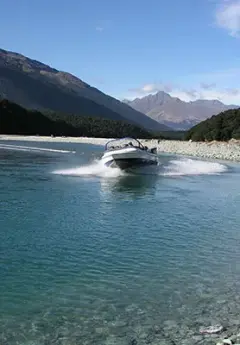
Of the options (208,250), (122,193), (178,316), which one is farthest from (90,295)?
(122,193)

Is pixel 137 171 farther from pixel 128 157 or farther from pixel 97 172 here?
pixel 97 172

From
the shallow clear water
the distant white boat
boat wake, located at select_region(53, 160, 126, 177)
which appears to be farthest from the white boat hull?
the shallow clear water

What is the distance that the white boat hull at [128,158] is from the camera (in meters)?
35.9

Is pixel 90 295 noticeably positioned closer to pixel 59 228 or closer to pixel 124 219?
pixel 59 228

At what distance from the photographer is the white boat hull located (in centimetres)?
3591

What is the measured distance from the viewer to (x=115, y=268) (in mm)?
11961

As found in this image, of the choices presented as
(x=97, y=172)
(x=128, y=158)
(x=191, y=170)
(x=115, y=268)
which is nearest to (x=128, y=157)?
(x=128, y=158)

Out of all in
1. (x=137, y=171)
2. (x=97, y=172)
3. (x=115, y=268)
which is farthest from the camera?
(x=137, y=171)

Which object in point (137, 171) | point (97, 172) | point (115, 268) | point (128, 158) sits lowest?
point (115, 268)

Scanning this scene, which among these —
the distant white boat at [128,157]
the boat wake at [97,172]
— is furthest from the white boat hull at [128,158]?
the boat wake at [97,172]

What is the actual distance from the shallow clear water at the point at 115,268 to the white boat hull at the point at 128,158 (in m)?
11.6

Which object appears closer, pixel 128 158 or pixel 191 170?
pixel 128 158

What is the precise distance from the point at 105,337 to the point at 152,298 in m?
2.10

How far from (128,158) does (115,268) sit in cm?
2451
